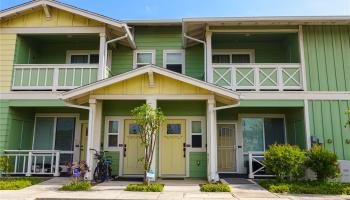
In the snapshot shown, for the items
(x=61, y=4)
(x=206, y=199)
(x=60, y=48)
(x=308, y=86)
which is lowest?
(x=206, y=199)

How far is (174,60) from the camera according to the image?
13.7 m

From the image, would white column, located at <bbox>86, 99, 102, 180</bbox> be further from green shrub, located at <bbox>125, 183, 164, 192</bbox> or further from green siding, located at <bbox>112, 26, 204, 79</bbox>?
green siding, located at <bbox>112, 26, 204, 79</bbox>

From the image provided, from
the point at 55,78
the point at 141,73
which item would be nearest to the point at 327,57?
the point at 141,73

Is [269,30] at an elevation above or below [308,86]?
above

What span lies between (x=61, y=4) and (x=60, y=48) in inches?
96.3

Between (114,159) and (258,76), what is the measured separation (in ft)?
22.3

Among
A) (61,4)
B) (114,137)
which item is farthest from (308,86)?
(61,4)

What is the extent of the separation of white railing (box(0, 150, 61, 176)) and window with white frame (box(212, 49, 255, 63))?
8.03m

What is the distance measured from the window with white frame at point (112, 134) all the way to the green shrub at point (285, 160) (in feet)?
20.3

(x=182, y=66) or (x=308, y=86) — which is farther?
(x=182, y=66)

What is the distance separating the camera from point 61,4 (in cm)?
1220

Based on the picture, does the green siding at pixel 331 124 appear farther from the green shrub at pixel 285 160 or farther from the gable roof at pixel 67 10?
the gable roof at pixel 67 10

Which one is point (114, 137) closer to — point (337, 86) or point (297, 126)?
point (297, 126)

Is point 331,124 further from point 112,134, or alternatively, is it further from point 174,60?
point 112,134
